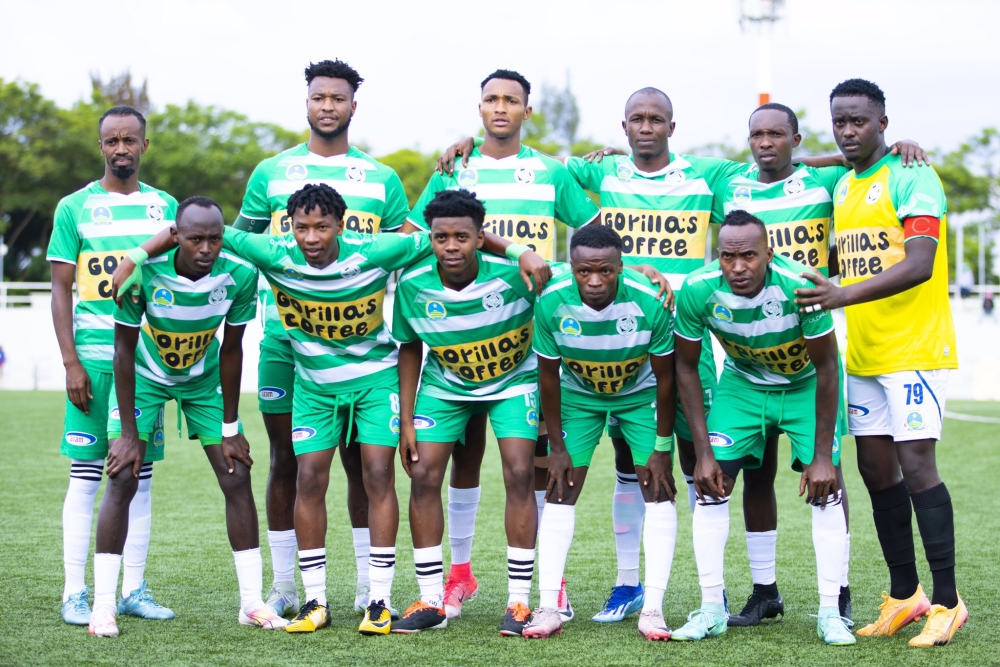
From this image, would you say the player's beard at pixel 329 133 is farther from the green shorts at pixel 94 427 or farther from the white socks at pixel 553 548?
the white socks at pixel 553 548

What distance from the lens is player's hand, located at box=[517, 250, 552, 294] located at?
493cm

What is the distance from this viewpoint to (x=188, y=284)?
509cm

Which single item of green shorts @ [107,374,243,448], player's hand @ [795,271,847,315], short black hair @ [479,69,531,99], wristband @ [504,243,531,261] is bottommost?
green shorts @ [107,374,243,448]

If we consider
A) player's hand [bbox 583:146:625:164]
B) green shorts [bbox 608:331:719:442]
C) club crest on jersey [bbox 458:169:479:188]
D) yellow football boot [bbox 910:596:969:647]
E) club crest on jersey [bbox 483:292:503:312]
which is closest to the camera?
yellow football boot [bbox 910:596:969:647]

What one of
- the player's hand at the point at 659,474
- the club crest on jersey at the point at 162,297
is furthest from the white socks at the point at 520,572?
the club crest on jersey at the point at 162,297

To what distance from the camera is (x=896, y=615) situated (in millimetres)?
4973

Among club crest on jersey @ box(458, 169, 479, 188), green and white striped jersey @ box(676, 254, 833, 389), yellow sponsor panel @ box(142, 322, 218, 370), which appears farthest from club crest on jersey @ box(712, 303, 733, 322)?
yellow sponsor panel @ box(142, 322, 218, 370)

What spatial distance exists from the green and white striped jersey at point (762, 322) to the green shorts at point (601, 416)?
445mm

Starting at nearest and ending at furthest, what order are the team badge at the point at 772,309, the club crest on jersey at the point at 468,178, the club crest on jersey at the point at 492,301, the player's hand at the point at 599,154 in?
the team badge at the point at 772,309 < the club crest on jersey at the point at 492,301 < the club crest on jersey at the point at 468,178 < the player's hand at the point at 599,154

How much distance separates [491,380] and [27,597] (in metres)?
2.73

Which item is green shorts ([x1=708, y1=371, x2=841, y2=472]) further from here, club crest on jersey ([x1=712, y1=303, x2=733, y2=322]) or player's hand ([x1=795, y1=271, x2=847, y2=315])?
player's hand ([x1=795, y1=271, x2=847, y2=315])

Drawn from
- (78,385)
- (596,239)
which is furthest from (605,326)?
(78,385)

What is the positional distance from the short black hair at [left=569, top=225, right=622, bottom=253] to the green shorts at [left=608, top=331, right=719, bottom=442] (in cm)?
77

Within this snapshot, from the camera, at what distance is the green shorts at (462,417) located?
16.7 feet
